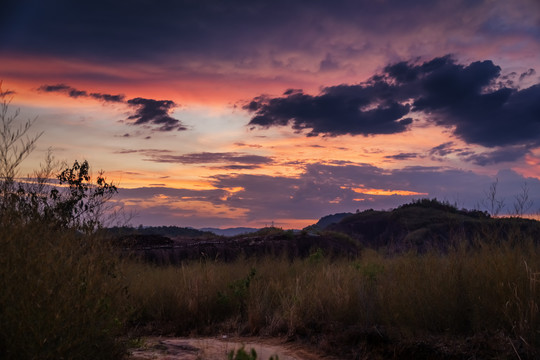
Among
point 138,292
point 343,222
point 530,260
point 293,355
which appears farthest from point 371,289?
point 343,222

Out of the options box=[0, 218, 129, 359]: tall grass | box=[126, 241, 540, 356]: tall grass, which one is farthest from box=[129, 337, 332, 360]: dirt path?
box=[0, 218, 129, 359]: tall grass

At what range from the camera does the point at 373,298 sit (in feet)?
25.7

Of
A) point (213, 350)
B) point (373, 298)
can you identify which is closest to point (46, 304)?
point (213, 350)

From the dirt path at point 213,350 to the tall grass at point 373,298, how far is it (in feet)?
1.40

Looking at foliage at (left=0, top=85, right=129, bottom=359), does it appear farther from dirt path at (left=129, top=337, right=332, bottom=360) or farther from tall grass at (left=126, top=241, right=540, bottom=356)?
tall grass at (left=126, top=241, right=540, bottom=356)

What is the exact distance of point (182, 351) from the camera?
655 cm

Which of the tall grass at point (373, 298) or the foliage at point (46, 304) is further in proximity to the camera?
the tall grass at point (373, 298)

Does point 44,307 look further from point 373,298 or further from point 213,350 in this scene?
point 373,298

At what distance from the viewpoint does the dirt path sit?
20.2ft

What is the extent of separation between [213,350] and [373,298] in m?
2.80

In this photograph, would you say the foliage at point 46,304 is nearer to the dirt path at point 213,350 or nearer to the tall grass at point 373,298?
the dirt path at point 213,350

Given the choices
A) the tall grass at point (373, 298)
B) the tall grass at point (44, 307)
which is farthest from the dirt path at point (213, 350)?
the tall grass at point (44, 307)

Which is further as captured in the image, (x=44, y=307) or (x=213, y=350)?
(x=213, y=350)

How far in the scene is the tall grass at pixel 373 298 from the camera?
6.16 metres
